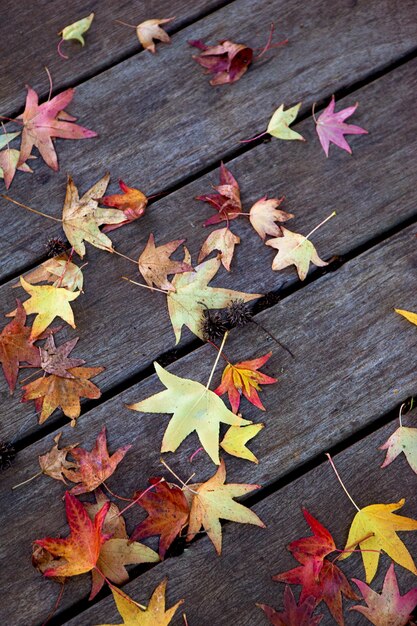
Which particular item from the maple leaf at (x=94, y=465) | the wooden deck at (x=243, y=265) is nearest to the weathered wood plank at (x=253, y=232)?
the wooden deck at (x=243, y=265)

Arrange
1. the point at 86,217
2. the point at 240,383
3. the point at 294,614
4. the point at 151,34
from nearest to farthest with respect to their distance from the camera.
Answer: the point at 294,614 < the point at 240,383 < the point at 86,217 < the point at 151,34

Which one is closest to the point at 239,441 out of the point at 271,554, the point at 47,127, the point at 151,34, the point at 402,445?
the point at 271,554

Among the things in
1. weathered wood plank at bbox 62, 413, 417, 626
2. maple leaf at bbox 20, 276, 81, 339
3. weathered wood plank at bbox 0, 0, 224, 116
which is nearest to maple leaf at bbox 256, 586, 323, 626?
weathered wood plank at bbox 62, 413, 417, 626

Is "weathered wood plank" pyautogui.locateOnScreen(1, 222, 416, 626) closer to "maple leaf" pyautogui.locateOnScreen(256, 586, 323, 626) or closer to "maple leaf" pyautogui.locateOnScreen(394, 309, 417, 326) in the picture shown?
"maple leaf" pyautogui.locateOnScreen(394, 309, 417, 326)

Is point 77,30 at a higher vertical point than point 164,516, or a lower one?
higher

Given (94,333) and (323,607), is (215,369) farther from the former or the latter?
(323,607)

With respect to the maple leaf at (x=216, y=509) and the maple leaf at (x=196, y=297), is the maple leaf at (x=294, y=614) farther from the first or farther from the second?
the maple leaf at (x=196, y=297)

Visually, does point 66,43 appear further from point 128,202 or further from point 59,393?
point 59,393
